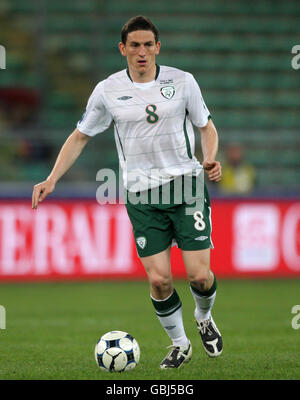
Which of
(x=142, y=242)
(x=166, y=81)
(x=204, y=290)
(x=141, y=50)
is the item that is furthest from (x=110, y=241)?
(x=141, y=50)

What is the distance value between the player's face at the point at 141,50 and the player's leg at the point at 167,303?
1.30m

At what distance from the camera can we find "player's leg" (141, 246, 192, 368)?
6.03 meters

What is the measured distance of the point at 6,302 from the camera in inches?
419

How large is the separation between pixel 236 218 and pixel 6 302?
4103mm

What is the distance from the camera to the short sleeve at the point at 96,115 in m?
6.16

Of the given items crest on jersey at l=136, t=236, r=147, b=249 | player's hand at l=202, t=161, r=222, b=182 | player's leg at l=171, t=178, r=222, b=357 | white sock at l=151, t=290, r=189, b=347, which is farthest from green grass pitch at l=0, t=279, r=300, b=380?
player's hand at l=202, t=161, r=222, b=182

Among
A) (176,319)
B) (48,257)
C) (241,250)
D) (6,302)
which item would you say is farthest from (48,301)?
(176,319)

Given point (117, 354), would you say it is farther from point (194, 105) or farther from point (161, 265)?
point (194, 105)

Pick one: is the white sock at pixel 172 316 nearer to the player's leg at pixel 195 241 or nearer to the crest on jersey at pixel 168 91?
the player's leg at pixel 195 241

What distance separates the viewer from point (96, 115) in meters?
6.20

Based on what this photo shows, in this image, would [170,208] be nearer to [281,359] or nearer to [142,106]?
[142,106]

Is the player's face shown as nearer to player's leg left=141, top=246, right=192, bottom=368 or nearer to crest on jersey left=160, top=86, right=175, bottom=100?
crest on jersey left=160, top=86, right=175, bottom=100

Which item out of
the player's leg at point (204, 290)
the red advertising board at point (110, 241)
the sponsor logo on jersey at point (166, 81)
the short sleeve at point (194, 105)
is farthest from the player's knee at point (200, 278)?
the red advertising board at point (110, 241)

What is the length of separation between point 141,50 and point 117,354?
6.88 feet
